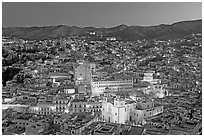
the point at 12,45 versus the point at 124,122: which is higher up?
the point at 12,45

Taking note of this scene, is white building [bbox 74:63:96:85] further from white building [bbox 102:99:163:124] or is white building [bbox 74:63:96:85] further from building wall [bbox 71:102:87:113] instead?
white building [bbox 102:99:163:124]

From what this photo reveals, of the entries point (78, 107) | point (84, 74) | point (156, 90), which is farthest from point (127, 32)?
point (78, 107)

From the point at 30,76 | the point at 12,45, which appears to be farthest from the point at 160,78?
the point at 12,45

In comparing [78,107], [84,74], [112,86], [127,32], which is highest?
[127,32]

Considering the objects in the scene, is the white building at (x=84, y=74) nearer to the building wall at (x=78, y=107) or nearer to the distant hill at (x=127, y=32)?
the building wall at (x=78, y=107)

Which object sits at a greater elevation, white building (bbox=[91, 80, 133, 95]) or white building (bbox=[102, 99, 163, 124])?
white building (bbox=[91, 80, 133, 95])

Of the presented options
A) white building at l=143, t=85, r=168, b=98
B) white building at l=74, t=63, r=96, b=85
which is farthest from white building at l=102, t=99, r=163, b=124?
white building at l=74, t=63, r=96, b=85

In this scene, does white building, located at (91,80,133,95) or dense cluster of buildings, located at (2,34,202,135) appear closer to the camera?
dense cluster of buildings, located at (2,34,202,135)

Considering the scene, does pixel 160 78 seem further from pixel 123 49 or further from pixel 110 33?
pixel 110 33

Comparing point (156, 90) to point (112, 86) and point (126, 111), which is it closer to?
point (112, 86)
